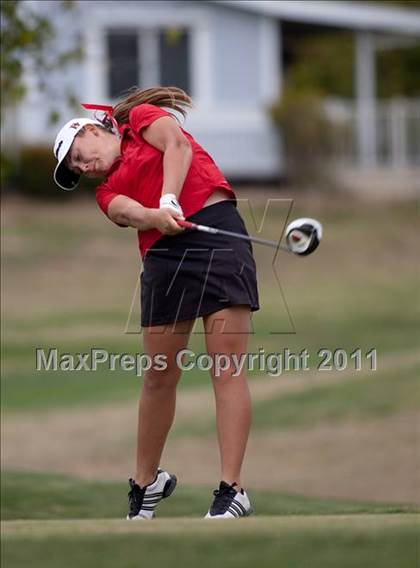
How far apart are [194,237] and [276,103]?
A: 76.4 ft

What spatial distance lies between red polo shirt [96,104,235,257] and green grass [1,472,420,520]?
1887mm

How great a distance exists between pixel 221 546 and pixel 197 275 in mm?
1689

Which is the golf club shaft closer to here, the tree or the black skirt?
the black skirt

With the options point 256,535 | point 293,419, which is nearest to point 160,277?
point 256,535

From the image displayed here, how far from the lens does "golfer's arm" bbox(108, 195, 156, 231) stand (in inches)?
238

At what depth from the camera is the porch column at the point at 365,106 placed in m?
30.2

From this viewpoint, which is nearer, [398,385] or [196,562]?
[196,562]

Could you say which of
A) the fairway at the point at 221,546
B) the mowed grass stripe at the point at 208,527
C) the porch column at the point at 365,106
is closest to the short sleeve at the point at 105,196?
the mowed grass stripe at the point at 208,527

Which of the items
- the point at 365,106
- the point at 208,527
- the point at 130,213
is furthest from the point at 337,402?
the point at 365,106

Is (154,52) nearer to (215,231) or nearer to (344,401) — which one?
(344,401)

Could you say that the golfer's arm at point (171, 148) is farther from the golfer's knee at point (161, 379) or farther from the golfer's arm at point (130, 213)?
the golfer's knee at point (161, 379)

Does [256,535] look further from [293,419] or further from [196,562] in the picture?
[293,419]

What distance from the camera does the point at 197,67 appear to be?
29.5 m

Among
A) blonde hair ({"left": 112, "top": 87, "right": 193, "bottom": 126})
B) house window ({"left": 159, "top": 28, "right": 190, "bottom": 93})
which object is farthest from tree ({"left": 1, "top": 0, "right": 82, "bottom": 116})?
house window ({"left": 159, "top": 28, "right": 190, "bottom": 93})
